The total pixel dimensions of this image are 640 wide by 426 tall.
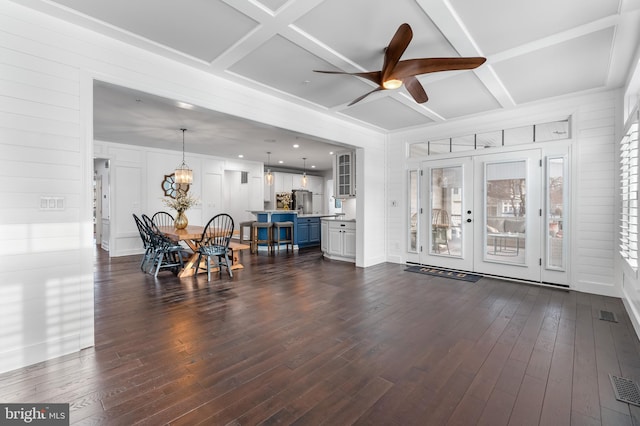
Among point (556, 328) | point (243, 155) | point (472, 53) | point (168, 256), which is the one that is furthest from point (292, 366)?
point (243, 155)

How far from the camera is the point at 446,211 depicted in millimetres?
5500

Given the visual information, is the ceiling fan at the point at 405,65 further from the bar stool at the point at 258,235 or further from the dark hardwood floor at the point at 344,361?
the bar stool at the point at 258,235

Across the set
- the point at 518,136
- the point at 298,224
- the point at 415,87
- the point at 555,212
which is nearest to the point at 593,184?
the point at 555,212

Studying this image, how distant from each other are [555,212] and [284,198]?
345 inches

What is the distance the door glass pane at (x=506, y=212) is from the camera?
470 cm

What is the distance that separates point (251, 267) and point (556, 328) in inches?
188

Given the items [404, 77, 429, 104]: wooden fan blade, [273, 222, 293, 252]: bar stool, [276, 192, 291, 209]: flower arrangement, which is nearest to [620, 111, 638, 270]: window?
[404, 77, 429, 104]: wooden fan blade

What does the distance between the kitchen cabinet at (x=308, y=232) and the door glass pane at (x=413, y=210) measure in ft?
11.3

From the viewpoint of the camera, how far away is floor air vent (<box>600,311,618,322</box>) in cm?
317

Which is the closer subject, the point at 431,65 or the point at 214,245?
Result: the point at 431,65

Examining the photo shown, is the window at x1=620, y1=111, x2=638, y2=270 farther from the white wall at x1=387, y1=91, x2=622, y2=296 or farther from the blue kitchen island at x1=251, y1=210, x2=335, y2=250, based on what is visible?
the blue kitchen island at x1=251, y1=210, x2=335, y2=250

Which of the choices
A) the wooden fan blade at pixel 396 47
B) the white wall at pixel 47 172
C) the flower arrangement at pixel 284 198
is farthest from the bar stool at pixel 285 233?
the wooden fan blade at pixel 396 47

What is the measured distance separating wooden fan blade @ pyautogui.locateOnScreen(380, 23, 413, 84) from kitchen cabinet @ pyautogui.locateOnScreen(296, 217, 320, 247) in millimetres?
5943

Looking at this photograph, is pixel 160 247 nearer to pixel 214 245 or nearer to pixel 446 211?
pixel 214 245
